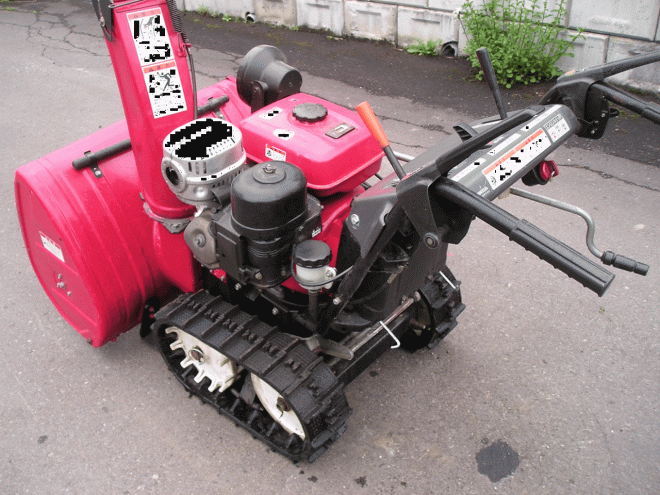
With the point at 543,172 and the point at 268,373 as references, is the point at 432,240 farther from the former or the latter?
the point at 268,373

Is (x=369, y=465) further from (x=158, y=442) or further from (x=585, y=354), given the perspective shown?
(x=585, y=354)

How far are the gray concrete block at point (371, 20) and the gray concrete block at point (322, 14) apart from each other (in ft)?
0.29

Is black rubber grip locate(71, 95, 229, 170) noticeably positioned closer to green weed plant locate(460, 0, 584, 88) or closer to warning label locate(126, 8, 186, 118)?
warning label locate(126, 8, 186, 118)

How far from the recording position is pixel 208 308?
2.41 metres

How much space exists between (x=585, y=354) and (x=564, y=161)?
6.34 feet

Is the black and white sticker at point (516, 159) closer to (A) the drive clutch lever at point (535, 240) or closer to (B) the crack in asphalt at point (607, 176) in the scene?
(A) the drive clutch lever at point (535, 240)

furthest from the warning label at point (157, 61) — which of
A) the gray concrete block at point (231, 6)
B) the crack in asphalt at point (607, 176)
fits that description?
the gray concrete block at point (231, 6)

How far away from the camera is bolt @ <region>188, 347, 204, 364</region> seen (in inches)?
99.3

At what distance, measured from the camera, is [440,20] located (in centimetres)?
606

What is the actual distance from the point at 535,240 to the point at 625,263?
1.14ft

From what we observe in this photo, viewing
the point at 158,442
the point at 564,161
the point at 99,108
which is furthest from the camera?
the point at 99,108

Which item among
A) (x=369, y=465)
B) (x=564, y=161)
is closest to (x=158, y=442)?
(x=369, y=465)

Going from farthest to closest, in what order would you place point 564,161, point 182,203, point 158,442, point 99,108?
1. point 99,108
2. point 564,161
3. point 158,442
4. point 182,203

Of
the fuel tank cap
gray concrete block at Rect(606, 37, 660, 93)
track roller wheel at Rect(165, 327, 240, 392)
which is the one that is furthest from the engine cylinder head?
gray concrete block at Rect(606, 37, 660, 93)
